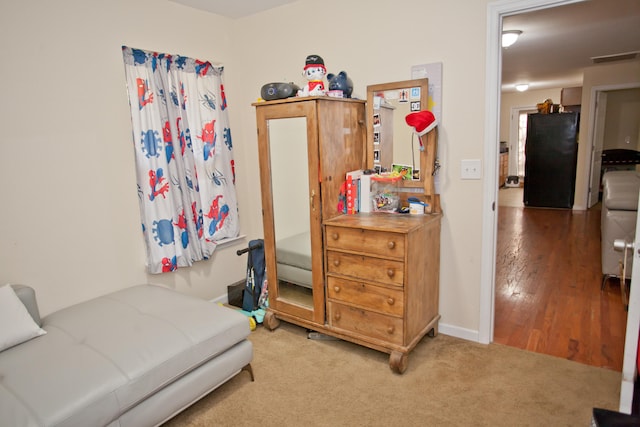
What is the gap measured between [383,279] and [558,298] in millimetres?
1923

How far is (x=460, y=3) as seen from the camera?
2.31 meters

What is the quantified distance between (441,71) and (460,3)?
38cm

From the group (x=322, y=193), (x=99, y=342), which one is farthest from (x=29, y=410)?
(x=322, y=193)

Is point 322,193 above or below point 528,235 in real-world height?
above

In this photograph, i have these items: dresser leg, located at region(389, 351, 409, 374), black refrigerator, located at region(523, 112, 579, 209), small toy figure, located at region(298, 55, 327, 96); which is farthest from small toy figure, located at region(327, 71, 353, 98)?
black refrigerator, located at region(523, 112, 579, 209)

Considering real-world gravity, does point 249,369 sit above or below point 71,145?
below

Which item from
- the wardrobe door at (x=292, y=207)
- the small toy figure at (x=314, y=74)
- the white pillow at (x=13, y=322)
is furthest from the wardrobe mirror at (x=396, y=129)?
the white pillow at (x=13, y=322)

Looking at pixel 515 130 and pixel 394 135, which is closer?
pixel 394 135

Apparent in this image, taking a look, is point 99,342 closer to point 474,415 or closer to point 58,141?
point 58,141

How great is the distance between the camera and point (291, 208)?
2.68 meters

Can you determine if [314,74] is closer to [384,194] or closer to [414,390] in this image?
[384,194]

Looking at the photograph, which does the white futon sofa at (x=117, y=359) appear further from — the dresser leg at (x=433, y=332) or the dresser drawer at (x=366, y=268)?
the dresser leg at (x=433, y=332)

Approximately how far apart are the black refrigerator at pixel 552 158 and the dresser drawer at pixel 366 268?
5.74 m

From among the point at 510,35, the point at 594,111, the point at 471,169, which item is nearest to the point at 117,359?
the point at 471,169
